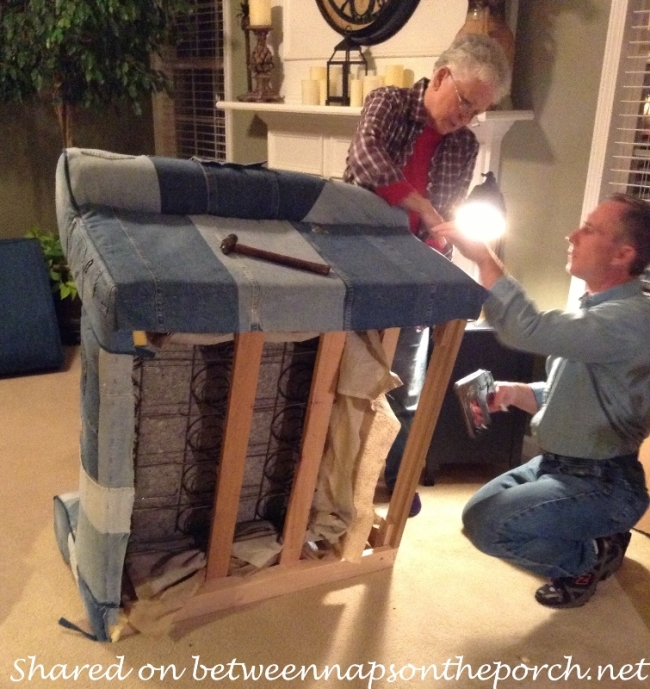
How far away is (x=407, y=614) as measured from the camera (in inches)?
70.9

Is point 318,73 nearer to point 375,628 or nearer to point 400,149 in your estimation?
point 400,149

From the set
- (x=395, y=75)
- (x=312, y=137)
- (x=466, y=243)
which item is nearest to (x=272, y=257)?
(x=466, y=243)

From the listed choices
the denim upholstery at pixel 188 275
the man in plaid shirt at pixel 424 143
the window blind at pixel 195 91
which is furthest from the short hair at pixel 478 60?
the window blind at pixel 195 91

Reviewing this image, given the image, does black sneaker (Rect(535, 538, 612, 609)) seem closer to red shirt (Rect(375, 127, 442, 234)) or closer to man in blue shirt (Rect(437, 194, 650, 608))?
man in blue shirt (Rect(437, 194, 650, 608))

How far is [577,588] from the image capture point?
1.86 metres

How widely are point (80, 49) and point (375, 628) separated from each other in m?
2.78

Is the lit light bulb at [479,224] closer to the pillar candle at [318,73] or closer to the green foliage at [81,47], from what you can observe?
the pillar candle at [318,73]

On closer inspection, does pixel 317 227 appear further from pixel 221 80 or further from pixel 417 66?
pixel 221 80

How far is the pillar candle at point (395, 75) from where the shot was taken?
2.75 meters

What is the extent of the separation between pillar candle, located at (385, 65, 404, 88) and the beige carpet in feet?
5.75

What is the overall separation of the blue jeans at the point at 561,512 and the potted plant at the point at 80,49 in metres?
2.63

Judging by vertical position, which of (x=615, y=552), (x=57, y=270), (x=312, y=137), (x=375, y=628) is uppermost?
(x=312, y=137)

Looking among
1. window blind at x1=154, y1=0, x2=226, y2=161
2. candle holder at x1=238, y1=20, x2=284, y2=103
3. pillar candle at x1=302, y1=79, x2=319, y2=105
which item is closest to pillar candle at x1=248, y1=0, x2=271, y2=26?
candle holder at x1=238, y1=20, x2=284, y2=103

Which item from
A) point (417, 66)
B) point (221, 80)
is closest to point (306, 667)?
point (417, 66)
